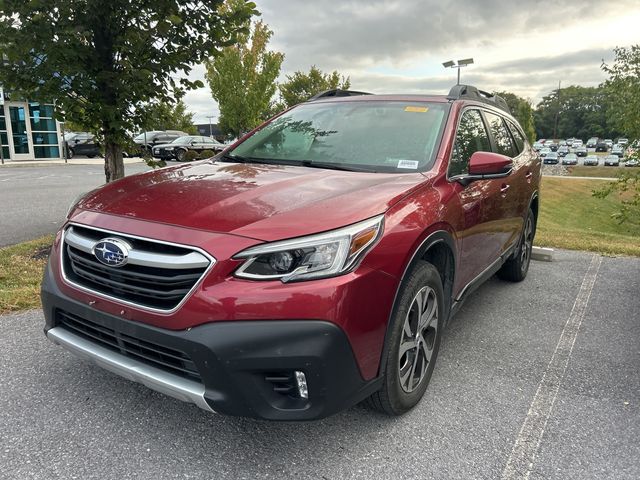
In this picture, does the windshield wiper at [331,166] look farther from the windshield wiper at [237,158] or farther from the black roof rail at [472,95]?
the black roof rail at [472,95]

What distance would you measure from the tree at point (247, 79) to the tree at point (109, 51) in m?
16.2

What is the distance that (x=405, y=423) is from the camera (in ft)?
8.75

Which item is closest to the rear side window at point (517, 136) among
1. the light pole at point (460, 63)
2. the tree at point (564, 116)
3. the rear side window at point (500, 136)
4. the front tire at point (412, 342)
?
the rear side window at point (500, 136)

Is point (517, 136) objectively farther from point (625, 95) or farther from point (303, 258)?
point (625, 95)

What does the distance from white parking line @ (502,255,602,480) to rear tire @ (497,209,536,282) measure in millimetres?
706

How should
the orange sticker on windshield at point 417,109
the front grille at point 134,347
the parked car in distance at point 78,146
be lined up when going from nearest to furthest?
the front grille at point 134,347, the orange sticker on windshield at point 417,109, the parked car in distance at point 78,146

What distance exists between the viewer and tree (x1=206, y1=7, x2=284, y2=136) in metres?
21.4

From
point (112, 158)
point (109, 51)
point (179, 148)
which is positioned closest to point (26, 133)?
point (179, 148)

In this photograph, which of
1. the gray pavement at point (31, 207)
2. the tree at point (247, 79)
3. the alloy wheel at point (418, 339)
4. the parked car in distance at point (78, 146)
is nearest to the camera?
the alloy wheel at point (418, 339)

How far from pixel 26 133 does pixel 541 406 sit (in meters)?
30.9

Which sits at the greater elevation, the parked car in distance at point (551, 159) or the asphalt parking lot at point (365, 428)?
the asphalt parking lot at point (365, 428)

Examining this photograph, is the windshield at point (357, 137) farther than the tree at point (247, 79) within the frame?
No

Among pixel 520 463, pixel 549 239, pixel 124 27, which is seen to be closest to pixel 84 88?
pixel 124 27

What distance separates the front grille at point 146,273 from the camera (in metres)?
2.10
